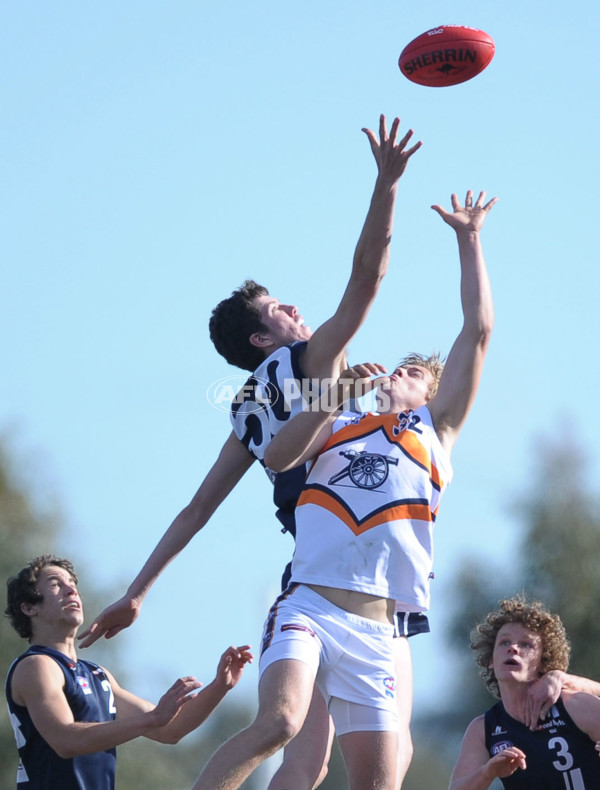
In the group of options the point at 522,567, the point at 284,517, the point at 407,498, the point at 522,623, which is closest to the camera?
the point at 407,498

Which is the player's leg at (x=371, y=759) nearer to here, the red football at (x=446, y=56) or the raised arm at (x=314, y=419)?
the raised arm at (x=314, y=419)

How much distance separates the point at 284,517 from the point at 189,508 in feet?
1.76

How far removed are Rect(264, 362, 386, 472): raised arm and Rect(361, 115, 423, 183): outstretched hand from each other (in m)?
0.92

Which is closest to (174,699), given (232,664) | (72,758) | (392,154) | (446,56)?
(232,664)

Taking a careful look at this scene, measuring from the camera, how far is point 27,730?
618 centimetres

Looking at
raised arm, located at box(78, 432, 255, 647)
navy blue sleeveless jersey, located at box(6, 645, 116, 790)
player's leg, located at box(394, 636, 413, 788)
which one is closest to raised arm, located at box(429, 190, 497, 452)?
player's leg, located at box(394, 636, 413, 788)

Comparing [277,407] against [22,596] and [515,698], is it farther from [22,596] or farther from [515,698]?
[515,698]

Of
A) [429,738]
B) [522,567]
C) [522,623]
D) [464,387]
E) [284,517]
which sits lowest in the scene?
[429,738]

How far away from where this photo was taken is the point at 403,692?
5.68 metres

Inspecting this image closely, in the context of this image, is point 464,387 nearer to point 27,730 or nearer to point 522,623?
point 522,623

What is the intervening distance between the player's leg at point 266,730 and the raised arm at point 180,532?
4.52 ft

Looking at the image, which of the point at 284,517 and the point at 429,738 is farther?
the point at 429,738

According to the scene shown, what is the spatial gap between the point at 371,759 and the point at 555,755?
5.81 feet

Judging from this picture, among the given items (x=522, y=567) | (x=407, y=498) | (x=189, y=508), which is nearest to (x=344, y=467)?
(x=407, y=498)
